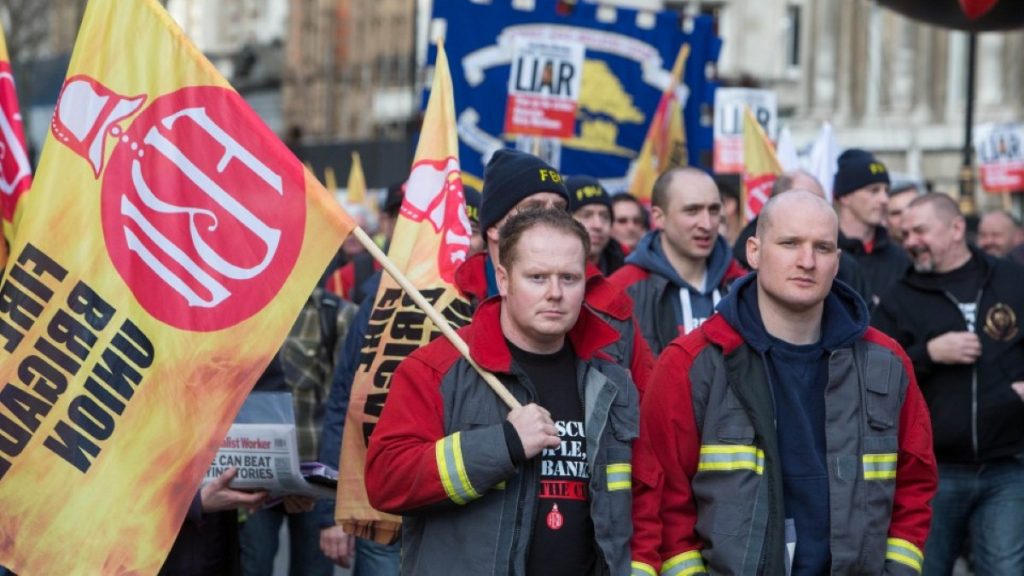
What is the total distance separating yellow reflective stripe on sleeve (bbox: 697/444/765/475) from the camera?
200 inches

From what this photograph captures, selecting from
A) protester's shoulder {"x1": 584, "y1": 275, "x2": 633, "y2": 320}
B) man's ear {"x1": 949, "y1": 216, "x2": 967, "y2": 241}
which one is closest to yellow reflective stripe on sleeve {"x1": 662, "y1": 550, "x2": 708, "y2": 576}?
protester's shoulder {"x1": 584, "y1": 275, "x2": 633, "y2": 320}

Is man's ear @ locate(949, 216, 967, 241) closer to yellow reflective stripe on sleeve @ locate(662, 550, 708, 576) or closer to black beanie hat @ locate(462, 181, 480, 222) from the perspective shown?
black beanie hat @ locate(462, 181, 480, 222)

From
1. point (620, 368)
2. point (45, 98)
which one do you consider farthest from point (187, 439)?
point (45, 98)

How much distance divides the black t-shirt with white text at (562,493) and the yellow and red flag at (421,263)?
1490 mm

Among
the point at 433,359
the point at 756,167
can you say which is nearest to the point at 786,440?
the point at 433,359

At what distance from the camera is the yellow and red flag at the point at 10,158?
6.71 m

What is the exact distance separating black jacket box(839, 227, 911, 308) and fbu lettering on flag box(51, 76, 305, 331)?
4696 millimetres

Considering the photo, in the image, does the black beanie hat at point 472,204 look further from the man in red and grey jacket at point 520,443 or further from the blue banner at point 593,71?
the blue banner at point 593,71

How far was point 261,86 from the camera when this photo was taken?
7075 cm

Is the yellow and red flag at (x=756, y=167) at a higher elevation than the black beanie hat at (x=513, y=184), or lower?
higher

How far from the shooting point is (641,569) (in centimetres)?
503

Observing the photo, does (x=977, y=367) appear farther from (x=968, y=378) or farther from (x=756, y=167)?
(x=756, y=167)

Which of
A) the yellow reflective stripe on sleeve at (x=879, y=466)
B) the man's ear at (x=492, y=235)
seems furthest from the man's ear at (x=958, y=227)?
the yellow reflective stripe on sleeve at (x=879, y=466)

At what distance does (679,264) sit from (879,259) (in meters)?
2.32
